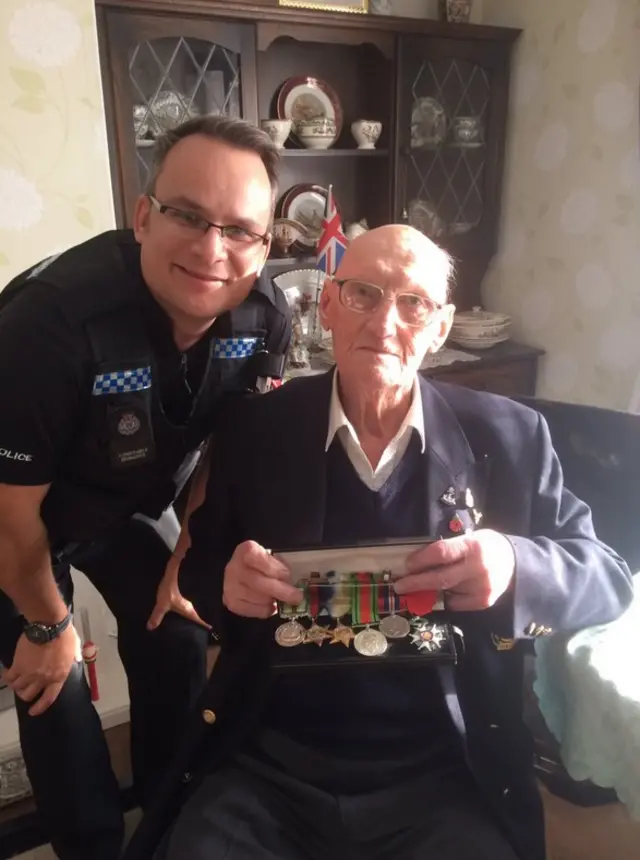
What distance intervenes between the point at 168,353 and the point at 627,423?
0.82 metres

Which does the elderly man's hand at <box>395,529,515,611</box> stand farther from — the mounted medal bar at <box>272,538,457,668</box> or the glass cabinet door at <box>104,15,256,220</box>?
the glass cabinet door at <box>104,15,256,220</box>

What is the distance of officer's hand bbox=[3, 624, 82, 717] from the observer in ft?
4.38

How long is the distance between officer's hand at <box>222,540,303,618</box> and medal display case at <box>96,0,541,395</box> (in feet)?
5.00

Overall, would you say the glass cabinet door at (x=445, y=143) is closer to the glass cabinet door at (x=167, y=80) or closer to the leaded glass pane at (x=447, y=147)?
the leaded glass pane at (x=447, y=147)

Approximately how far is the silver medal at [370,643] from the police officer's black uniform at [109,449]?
503 mm

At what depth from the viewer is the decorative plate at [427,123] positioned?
8.70 ft

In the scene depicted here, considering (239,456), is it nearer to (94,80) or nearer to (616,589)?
(616,589)

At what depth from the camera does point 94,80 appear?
1684 millimetres

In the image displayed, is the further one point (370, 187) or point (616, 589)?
point (370, 187)

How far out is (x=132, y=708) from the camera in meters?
1.68

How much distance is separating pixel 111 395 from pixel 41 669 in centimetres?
53

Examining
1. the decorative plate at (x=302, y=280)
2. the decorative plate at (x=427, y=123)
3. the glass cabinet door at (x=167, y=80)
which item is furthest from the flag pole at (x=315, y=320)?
the glass cabinet door at (x=167, y=80)

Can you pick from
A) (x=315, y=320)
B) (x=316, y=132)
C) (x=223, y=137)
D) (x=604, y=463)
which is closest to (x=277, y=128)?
(x=316, y=132)

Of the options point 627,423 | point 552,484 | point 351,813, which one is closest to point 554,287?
point 627,423
